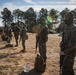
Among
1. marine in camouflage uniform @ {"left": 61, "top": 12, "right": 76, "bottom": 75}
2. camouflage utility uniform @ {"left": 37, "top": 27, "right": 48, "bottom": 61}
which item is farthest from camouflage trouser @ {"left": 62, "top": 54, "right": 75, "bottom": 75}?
camouflage utility uniform @ {"left": 37, "top": 27, "right": 48, "bottom": 61}

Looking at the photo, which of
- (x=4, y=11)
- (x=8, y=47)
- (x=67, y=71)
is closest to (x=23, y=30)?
(x=8, y=47)

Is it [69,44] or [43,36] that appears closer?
[69,44]

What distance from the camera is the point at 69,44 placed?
20.8ft

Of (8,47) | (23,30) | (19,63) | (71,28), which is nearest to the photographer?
(71,28)

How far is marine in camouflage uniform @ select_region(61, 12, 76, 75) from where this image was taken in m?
6.33

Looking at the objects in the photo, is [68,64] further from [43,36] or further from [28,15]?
[28,15]

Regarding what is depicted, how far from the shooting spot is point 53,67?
34.8 feet

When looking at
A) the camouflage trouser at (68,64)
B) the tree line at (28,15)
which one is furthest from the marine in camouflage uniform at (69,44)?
the tree line at (28,15)

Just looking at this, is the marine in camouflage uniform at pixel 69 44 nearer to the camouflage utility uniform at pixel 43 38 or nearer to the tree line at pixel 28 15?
the camouflage utility uniform at pixel 43 38

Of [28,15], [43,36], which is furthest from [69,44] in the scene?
[28,15]

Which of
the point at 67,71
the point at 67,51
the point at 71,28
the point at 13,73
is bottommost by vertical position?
the point at 13,73

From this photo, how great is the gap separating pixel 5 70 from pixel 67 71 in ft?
13.3

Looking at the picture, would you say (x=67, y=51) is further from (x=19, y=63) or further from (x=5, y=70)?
(x=19, y=63)

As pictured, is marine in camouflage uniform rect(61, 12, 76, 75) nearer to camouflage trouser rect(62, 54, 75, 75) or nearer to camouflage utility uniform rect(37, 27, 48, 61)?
camouflage trouser rect(62, 54, 75, 75)
